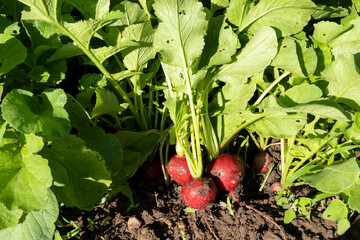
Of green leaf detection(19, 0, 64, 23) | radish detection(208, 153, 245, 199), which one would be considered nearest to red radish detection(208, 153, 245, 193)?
radish detection(208, 153, 245, 199)

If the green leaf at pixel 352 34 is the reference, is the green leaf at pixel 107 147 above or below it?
below

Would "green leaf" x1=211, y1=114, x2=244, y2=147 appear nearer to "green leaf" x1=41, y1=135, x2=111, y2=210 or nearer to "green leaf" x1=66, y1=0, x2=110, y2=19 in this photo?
"green leaf" x1=41, y1=135, x2=111, y2=210

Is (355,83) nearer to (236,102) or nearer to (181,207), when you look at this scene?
(236,102)

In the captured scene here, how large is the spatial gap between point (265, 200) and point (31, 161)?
48.4 inches

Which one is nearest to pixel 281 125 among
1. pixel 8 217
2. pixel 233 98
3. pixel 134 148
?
pixel 233 98

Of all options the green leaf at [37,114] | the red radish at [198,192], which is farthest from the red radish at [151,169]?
the green leaf at [37,114]

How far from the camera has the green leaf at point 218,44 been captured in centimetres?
156

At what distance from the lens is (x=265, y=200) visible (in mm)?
1857

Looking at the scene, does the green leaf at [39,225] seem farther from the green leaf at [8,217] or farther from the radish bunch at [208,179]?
the radish bunch at [208,179]

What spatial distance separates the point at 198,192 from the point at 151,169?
35cm

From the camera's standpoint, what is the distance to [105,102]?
5.12ft

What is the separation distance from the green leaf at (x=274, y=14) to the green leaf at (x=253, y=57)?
0.41ft

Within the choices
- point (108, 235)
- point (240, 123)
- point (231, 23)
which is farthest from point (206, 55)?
point (108, 235)

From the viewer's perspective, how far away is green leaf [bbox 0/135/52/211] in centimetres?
124
